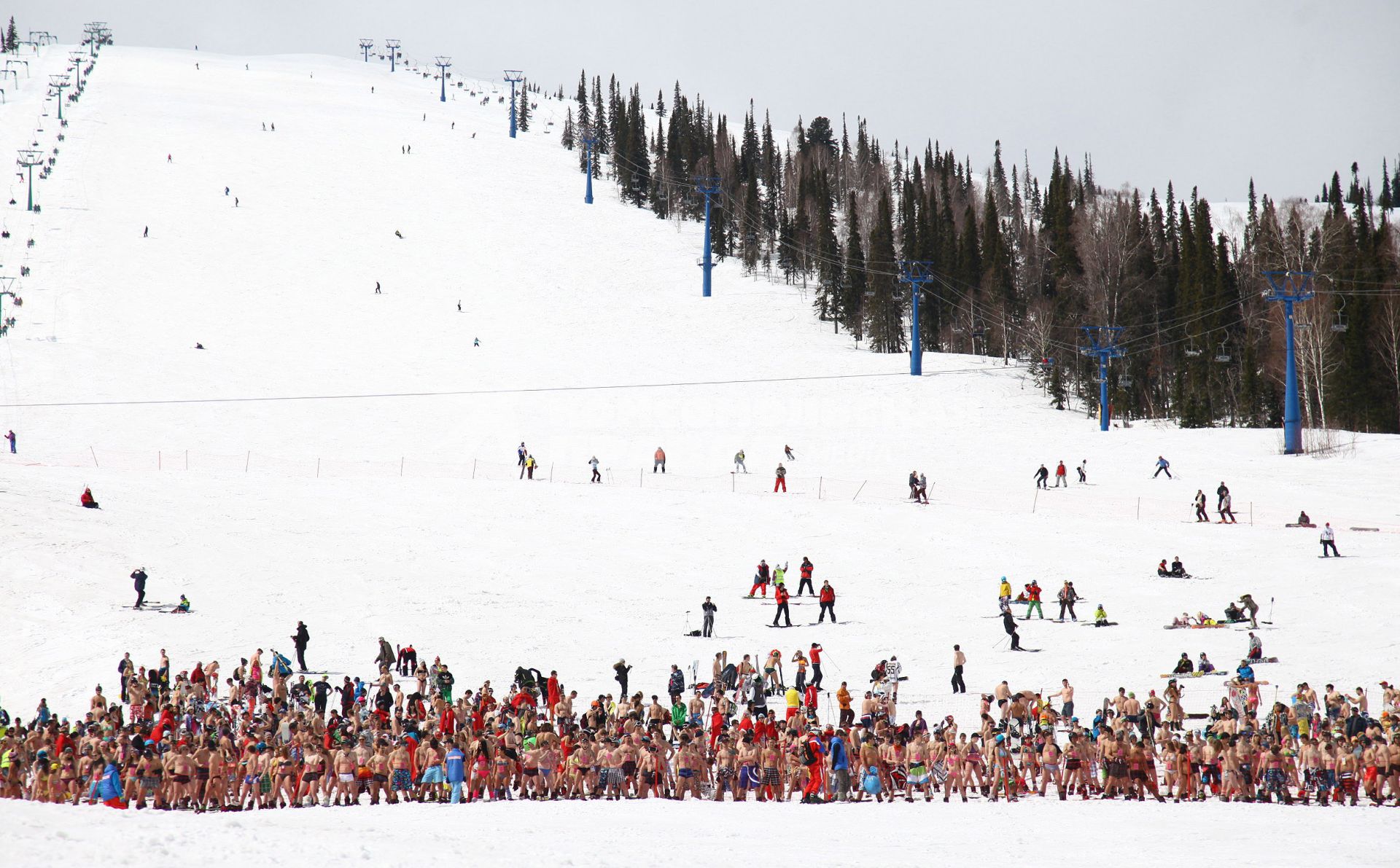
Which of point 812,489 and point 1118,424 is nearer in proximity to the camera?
point 812,489

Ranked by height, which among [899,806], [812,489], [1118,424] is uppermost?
[1118,424]

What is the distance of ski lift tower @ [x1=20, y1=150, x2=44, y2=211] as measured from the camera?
75.6 m

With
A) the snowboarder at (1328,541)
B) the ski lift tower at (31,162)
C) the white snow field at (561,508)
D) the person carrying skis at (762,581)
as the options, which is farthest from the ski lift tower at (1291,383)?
the ski lift tower at (31,162)

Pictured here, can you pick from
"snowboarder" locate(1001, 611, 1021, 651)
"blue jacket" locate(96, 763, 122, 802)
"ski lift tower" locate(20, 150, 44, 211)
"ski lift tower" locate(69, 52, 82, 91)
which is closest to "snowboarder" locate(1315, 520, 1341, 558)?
"snowboarder" locate(1001, 611, 1021, 651)

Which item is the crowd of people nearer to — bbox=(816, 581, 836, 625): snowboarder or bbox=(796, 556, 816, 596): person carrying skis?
bbox=(816, 581, 836, 625): snowboarder

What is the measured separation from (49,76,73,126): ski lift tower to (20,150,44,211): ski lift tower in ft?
38.4

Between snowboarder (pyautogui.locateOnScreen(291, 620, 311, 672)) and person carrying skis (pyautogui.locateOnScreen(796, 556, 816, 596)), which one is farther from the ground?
person carrying skis (pyautogui.locateOnScreen(796, 556, 816, 596))

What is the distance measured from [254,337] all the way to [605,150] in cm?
5683

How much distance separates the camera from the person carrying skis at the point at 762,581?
27062 mm

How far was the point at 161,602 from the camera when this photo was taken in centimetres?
2630

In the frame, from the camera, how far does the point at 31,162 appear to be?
8288 cm

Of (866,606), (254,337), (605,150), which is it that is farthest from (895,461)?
(605,150)

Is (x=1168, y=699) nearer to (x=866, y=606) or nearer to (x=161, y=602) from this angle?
(x=866, y=606)

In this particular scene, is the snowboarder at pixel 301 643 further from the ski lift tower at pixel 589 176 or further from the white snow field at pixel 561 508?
the ski lift tower at pixel 589 176
